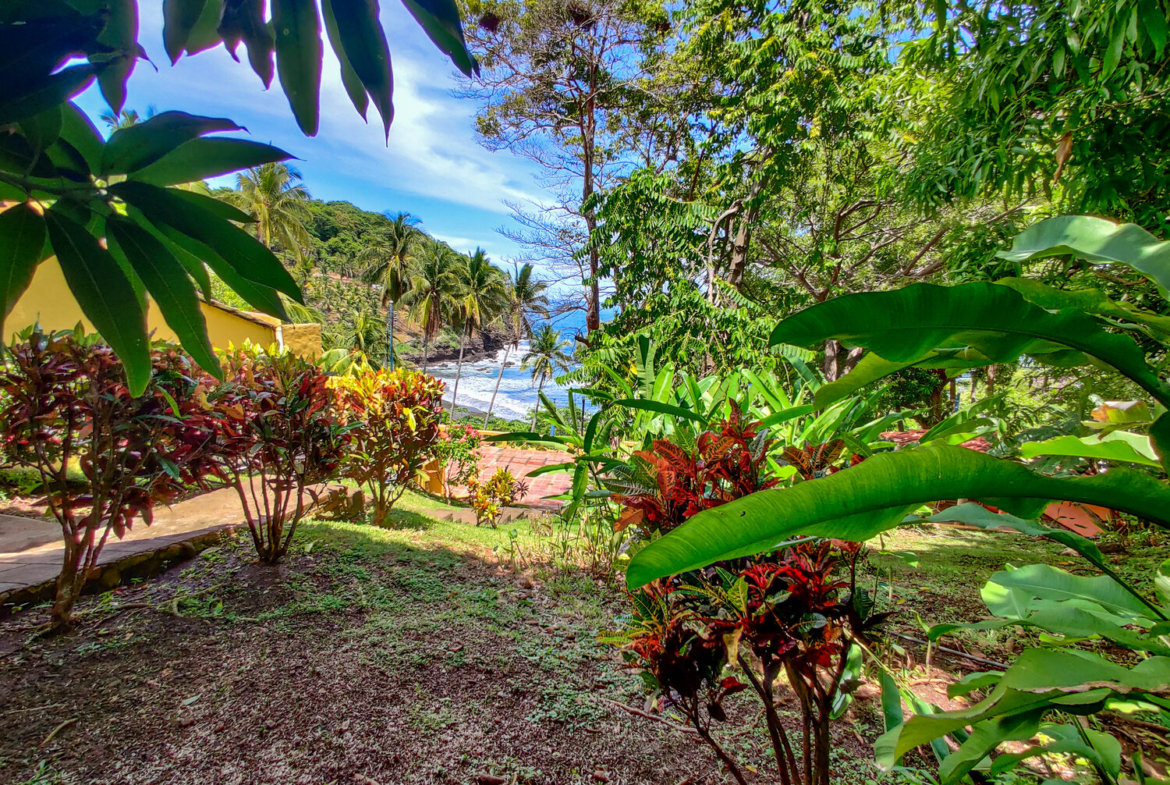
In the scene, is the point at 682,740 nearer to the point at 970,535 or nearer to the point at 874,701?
the point at 874,701

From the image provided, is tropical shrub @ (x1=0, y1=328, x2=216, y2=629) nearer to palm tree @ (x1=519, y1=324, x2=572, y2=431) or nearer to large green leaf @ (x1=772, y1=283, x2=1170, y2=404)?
large green leaf @ (x1=772, y1=283, x2=1170, y2=404)

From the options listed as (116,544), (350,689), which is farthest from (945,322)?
(116,544)

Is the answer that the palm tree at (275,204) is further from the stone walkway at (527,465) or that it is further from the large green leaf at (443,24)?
the large green leaf at (443,24)

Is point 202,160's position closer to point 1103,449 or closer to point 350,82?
point 350,82

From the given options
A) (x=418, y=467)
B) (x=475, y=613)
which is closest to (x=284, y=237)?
(x=418, y=467)

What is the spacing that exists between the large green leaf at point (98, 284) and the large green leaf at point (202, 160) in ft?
0.37

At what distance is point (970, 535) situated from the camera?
465cm

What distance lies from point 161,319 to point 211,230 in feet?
20.1

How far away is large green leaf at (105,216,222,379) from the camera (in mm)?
668

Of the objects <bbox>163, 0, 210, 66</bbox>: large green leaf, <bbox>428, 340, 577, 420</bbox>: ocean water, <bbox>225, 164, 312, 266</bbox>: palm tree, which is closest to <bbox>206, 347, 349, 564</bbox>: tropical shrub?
<bbox>163, 0, 210, 66</bbox>: large green leaf

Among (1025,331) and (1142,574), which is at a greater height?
(1025,331)

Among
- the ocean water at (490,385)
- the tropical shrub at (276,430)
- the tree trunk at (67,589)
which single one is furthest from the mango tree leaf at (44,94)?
the ocean water at (490,385)

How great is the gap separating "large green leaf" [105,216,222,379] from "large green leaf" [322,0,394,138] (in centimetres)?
38

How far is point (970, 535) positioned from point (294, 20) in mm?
6213
